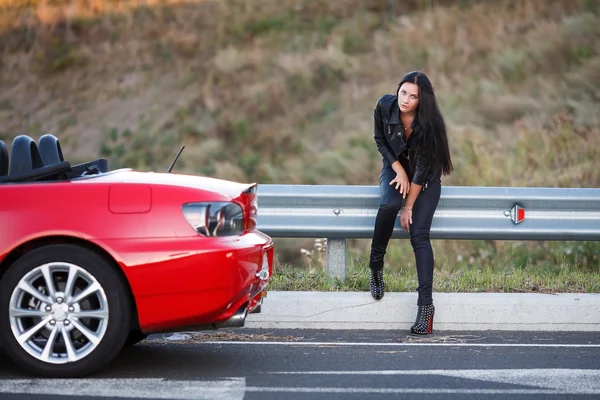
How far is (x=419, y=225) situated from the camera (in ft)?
24.3

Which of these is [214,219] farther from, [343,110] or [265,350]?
[343,110]

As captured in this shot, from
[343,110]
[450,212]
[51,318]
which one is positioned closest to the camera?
[51,318]

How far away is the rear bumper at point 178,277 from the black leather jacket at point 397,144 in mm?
2154

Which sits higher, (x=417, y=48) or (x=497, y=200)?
(x=417, y=48)

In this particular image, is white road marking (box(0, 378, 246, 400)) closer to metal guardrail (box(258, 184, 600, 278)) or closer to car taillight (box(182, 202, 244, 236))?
car taillight (box(182, 202, 244, 236))

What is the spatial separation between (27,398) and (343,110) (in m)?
16.4

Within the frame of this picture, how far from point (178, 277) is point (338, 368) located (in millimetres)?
1110

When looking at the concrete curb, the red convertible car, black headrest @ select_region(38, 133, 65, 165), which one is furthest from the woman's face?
black headrest @ select_region(38, 133, 65, 165)

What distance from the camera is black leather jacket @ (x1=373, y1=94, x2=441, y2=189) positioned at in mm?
7359

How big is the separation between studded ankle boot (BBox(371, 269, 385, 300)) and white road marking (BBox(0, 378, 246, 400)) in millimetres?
2180

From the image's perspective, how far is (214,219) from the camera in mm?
5688

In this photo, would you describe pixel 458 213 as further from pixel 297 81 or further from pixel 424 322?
pixel 297 81

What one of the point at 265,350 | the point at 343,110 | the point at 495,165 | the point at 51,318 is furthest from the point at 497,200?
the point at 343,110

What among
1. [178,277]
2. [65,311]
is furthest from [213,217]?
[65,311]
